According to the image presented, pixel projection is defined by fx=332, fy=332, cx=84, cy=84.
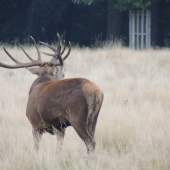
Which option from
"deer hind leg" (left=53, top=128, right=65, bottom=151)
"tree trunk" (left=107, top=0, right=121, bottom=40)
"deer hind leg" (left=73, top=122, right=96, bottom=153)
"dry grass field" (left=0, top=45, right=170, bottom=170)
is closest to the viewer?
"deer hind leg" (left=73, top=122, right=96, bottom=153)

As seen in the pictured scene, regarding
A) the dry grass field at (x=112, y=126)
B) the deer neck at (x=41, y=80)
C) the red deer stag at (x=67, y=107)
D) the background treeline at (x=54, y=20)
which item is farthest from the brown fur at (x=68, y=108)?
the background treeline at (x=54, y=20)

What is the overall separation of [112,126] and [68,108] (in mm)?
1360

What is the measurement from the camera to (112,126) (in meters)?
4.80

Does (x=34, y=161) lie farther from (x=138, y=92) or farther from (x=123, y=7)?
(x=123, y=7)

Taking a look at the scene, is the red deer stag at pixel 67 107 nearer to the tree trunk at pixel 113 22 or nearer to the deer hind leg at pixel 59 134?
the deer hind leg at pixel 59 134

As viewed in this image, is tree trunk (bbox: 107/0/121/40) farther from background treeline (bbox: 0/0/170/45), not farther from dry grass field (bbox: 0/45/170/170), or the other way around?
dry grass field (bbox: 0/45/170/170)

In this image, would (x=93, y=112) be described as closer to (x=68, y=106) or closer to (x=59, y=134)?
(x=68, y=106)

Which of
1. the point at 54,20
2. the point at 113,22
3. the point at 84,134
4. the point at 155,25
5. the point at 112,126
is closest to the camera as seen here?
the point at 84,134

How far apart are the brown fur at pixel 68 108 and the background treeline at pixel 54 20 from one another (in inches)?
586

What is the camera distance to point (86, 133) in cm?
359

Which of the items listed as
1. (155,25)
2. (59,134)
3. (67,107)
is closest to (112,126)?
(59,134)

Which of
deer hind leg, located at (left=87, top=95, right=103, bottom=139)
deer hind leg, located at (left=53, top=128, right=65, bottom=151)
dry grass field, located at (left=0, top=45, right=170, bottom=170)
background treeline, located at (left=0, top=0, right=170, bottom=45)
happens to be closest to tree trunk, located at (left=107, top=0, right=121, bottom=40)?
background treeline, located at (left=0, top=0, right=170, bottom=45)

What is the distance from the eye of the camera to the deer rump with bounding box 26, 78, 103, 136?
3.57 meters

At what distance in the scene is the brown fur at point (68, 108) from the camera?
3.57 m
